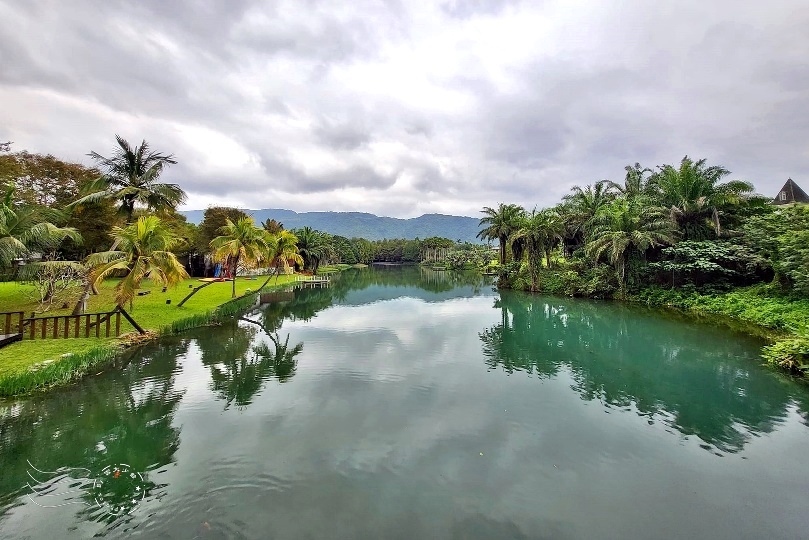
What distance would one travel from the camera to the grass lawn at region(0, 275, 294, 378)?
446 inches

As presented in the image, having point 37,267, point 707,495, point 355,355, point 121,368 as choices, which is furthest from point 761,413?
point 37,267

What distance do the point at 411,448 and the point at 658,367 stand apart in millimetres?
10454

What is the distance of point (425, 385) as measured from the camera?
37.0ft

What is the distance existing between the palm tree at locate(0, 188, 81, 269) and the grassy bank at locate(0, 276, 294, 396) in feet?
12.2

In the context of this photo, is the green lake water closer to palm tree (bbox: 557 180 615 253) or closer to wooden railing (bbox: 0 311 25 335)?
wooden railing (bbox: 0 311 25 335)

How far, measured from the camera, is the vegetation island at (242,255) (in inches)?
567

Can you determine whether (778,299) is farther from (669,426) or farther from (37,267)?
(37,267)

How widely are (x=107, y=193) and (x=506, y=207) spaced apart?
35.4 m

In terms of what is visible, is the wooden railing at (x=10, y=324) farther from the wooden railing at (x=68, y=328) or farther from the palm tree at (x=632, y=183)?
the palm tree at (x=632, y=183)

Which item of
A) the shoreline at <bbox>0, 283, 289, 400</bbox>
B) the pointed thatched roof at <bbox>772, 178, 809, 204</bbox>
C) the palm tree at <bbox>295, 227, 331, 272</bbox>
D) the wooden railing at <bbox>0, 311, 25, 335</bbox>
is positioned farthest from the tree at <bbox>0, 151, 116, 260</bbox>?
the pointed thatched roof at <bbox>772, 178, 809, 204</bbox>

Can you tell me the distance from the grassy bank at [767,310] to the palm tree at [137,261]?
22382 mm

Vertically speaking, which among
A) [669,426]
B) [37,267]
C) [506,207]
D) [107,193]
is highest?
[506,207]

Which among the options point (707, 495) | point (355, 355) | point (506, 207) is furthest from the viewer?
point (506, 207)

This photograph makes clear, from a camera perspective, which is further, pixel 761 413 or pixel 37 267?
pixel 37 267
